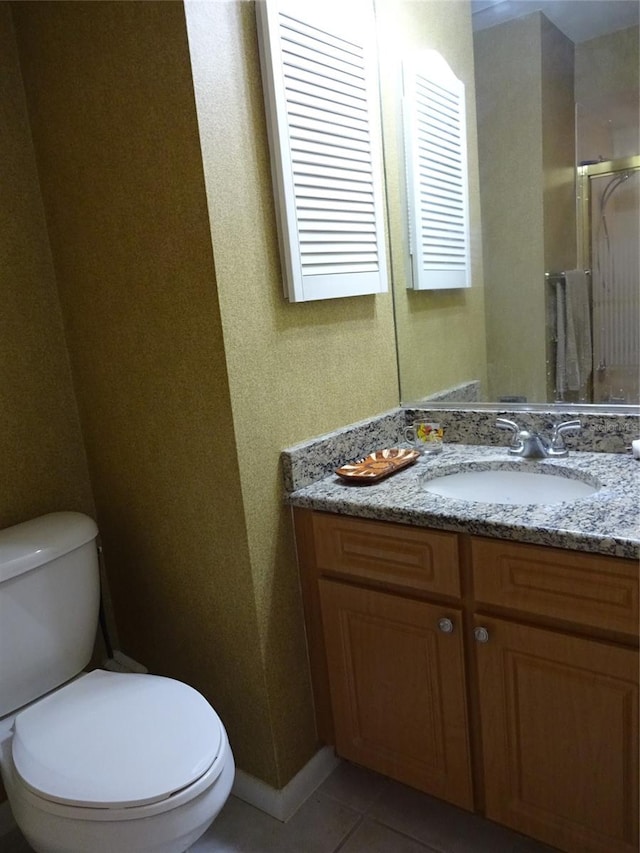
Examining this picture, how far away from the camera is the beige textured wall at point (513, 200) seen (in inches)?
64.7

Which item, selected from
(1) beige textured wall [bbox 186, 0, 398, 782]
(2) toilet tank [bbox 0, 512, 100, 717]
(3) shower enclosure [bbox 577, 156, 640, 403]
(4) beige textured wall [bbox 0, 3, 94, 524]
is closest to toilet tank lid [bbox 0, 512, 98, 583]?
(2) toilet tank [bbox 0, 512, 100, 717]

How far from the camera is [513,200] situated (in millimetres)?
1706

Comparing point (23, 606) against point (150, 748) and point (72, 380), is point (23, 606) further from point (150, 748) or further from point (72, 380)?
point (72, 380)

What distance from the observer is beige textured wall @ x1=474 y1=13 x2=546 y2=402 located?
1.64m

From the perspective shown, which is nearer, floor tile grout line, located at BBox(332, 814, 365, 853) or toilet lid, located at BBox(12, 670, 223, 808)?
toilet lid, located at BBox(12, 670, 223, 808)

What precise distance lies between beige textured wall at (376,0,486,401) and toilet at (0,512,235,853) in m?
1.07

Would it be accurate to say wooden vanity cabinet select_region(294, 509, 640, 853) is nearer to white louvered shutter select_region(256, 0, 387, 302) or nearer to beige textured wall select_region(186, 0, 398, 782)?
beige textured wall select_region(186, 0, 398, 782)

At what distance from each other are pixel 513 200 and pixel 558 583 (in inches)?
41.5

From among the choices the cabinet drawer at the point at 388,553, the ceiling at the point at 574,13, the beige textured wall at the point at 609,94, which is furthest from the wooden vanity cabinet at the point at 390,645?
the ceiling at the point at 574,13

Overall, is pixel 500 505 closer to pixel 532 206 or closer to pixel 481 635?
pixel 481 635

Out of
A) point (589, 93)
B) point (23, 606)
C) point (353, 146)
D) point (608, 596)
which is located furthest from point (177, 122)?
point (608, 596)

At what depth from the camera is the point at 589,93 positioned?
4.96 ft

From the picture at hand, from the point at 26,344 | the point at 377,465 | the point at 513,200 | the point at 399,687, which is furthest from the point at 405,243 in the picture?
the point at 399,687

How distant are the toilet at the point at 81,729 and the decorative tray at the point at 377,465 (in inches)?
24.3
